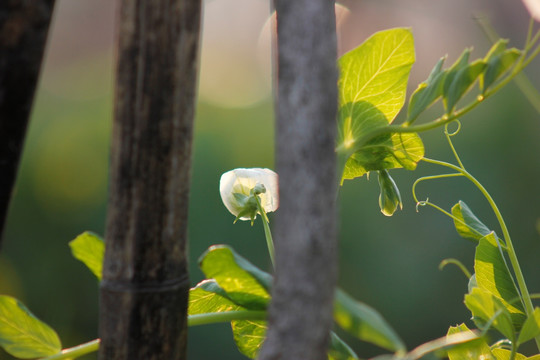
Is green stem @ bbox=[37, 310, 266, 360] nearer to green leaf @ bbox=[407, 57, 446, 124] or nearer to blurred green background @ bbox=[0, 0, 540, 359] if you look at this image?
green leaf @ bbox=[407, 57, 446, 124]

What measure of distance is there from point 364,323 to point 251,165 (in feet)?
5.33

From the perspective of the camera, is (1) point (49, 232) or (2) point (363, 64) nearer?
(2) point (363, 64)

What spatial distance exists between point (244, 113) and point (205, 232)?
1.63 feet

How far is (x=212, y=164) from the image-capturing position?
179 centimetres

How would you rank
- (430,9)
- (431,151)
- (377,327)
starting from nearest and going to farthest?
(377,327)
(431,151)
(430,9)

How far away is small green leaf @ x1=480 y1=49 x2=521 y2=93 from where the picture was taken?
21 centimetres

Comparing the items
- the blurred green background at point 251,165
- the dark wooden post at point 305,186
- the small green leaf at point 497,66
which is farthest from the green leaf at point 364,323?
the blurred green background at point 251,165

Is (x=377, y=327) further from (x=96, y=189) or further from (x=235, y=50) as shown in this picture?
(x=235, y=50)

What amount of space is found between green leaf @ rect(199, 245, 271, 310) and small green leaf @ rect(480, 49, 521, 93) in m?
0.13

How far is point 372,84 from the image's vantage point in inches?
10.1

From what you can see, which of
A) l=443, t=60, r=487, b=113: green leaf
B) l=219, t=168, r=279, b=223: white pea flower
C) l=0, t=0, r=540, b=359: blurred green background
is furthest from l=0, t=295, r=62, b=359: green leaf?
l=0, t=0, r=540, b=359: blurred green background

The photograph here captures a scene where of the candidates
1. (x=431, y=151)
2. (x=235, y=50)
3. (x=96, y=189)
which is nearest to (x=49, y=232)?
(x=96, y=189)

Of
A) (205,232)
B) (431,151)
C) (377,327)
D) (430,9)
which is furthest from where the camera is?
(430,9)

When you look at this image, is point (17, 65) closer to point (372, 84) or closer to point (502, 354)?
point (372, 84)
